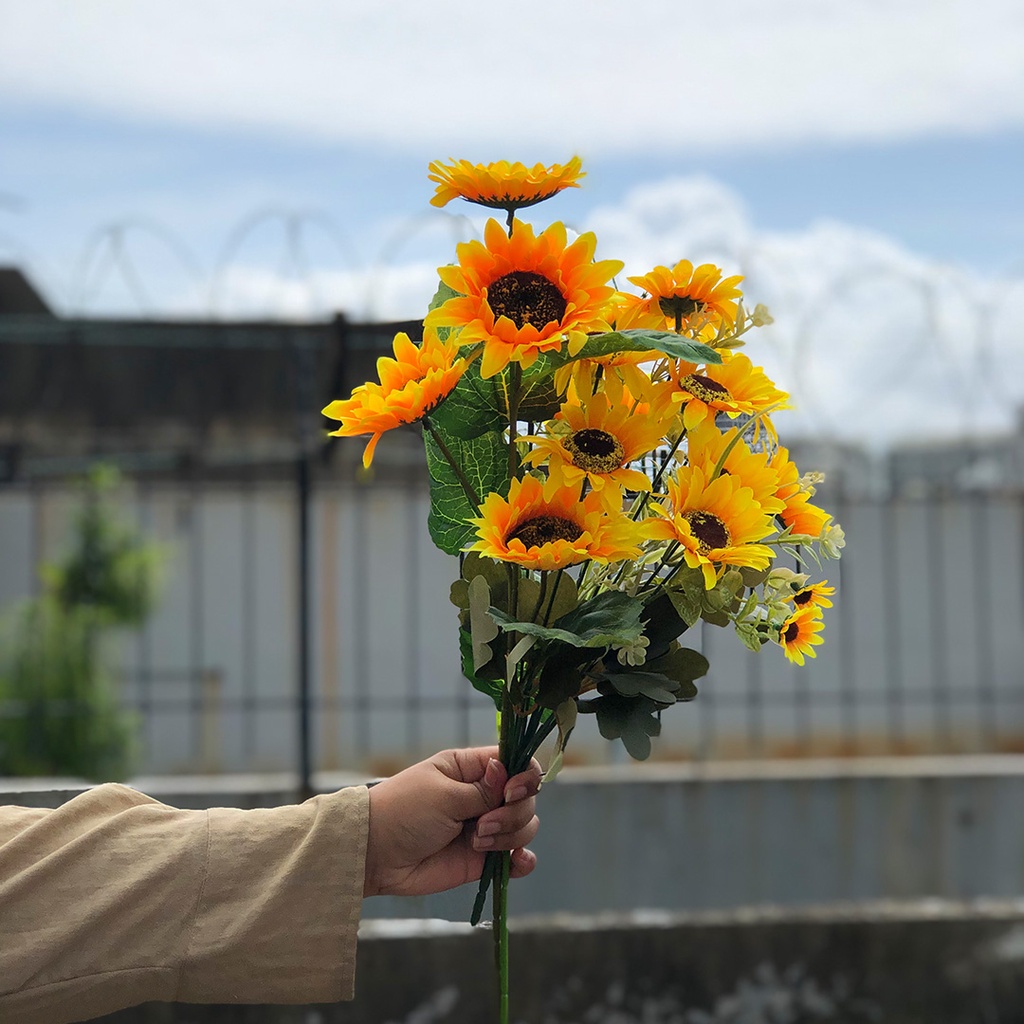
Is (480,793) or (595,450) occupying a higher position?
(595,450)

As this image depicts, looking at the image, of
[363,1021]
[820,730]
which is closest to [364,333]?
[363,1021]

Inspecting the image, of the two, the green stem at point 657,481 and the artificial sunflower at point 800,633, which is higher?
the green stem at point 657,481

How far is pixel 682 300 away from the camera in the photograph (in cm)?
95

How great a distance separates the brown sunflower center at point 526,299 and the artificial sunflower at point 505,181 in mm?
67

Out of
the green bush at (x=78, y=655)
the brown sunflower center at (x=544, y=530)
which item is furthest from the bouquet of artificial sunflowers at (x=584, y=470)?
the green bush at (x=78, y=655)

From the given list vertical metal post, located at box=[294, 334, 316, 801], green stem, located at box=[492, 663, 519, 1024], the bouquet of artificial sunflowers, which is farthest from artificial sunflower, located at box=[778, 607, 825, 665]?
vertical metal post, located at box=[294, 334, 316, 801]

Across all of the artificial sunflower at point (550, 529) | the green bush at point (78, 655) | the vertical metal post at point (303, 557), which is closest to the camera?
the artificial sunflower at point (550, 529)

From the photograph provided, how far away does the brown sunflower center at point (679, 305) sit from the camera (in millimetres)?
949

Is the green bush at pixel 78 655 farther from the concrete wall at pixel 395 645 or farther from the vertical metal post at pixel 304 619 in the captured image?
the vertical metal post at pixel 304 619

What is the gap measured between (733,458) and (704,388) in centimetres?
6

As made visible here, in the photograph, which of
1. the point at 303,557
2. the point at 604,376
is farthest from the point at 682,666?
the point at 303,557

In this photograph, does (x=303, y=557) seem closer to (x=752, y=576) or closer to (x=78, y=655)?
(x=78, y=655)

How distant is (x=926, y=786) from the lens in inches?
146

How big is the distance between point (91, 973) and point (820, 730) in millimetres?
5325
